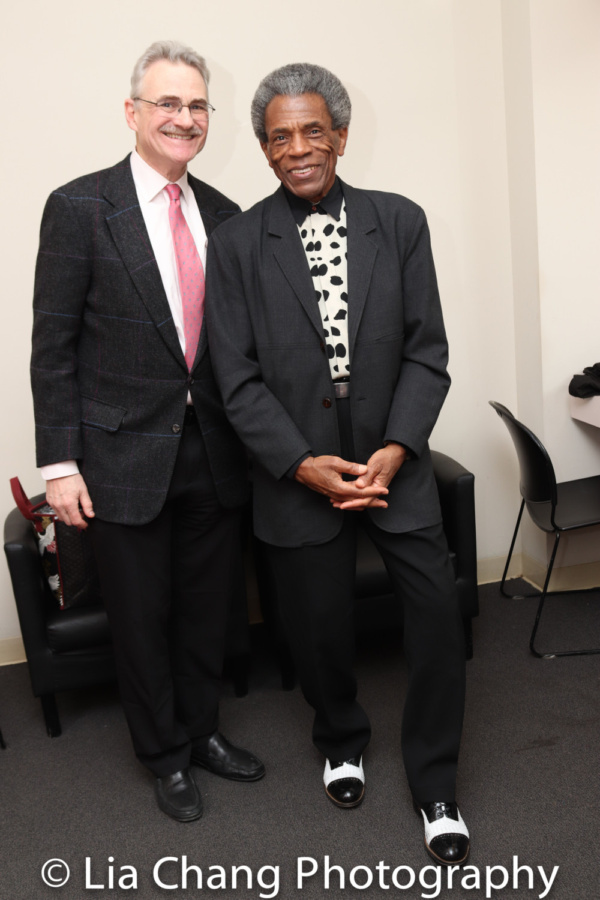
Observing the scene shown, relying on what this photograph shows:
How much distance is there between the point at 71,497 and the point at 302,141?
0.98m

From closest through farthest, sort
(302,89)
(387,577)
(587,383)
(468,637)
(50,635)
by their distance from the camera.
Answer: (302,89) → (50,635) → (387,577) → (468,637) → (587,383)

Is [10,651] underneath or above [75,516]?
underneath

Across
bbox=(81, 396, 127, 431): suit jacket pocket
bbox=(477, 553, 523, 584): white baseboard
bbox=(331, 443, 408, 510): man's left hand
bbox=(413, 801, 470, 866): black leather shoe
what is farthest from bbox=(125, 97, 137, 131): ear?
bbox=(477, 553, 523, 584): white baseboard

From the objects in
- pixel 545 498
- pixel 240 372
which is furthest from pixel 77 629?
pixel 545 498

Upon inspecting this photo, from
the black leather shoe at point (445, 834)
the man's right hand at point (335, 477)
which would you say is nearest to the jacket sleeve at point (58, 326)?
the man's right hand at point (335, 477)

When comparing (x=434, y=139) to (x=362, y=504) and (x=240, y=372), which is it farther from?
(x=362, y=504)

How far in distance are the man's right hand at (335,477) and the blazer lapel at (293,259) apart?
288mm

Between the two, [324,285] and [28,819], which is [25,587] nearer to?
[28,819]

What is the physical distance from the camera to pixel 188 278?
190cm

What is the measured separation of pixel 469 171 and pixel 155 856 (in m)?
2.55

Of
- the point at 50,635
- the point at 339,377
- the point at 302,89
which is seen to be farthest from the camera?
the point at 50,635

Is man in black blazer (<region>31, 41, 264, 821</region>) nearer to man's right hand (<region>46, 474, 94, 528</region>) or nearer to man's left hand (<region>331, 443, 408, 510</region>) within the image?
man's right hand (<region>46, 474, 94, 528</region>)

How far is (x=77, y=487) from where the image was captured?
1.91m

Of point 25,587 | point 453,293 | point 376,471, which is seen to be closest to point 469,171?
point 453,293
